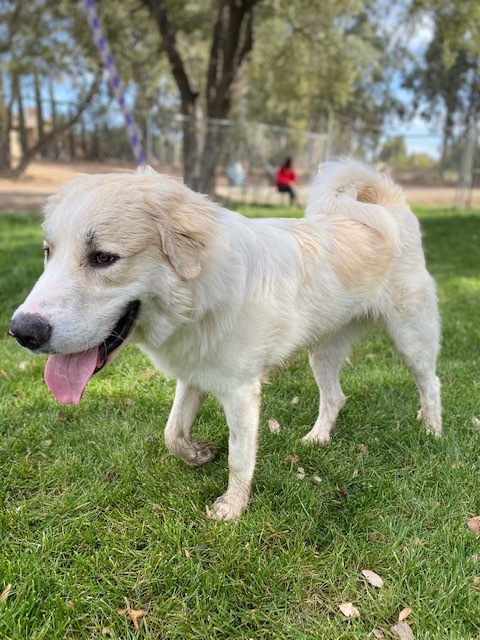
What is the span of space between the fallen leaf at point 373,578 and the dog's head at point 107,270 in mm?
1415

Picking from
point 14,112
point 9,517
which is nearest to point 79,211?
point 9,517

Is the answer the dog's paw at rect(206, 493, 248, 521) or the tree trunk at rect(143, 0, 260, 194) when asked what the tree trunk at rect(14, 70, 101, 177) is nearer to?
the tree trunk at rect(143, 0, 260, 194)

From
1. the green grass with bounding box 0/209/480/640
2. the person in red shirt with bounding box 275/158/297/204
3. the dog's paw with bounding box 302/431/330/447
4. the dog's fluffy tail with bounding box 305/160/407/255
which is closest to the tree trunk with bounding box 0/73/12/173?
the person in red shirt with bounding box 275/158/297/204

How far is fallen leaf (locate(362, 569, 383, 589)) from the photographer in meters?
2.30

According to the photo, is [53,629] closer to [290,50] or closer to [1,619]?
Result: [1,619]

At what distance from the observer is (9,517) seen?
2584mm

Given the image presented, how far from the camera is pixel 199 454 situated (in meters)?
3.08

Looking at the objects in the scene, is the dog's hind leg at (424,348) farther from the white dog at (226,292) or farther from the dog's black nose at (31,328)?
the dog's black nose at (31,328)

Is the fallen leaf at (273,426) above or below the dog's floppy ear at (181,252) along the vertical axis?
below

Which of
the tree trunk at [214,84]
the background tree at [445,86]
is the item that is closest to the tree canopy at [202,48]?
the tree trunk at [214,84]

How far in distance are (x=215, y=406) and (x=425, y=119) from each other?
187 feet

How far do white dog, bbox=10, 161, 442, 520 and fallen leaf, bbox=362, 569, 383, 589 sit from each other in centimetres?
68

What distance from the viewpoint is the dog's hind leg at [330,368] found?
3.55 m

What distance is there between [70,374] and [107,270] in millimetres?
520
